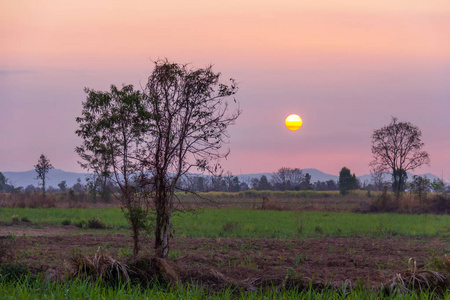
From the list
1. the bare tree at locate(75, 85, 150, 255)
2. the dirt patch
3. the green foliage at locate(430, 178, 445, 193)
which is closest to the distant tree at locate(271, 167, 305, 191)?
the green foliage at locate(430, 178, 445, 193)

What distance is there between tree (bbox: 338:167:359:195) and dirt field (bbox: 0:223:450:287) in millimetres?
58672

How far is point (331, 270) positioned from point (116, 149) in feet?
18.5

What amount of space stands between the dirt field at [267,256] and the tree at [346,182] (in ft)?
192

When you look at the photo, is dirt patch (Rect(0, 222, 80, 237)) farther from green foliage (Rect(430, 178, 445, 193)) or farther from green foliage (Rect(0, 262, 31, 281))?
green foliage (Rect(430, 178, 445, 193))

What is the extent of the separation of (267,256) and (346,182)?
70.0 m

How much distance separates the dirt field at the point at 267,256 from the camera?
9.80m

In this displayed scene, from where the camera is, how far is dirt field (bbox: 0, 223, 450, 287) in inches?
386

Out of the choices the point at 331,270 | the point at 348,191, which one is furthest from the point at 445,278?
the point at 348,191

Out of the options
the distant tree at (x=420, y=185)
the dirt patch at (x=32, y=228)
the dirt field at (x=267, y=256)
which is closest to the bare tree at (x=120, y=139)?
the dirt field at (x=267, y=256)

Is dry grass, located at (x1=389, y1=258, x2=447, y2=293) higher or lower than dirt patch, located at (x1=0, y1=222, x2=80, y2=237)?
higher

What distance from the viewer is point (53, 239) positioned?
18.1 m

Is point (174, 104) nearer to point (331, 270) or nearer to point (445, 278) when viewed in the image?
point (331, 270)

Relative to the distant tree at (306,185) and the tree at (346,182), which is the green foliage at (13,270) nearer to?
the tree at (346,182)

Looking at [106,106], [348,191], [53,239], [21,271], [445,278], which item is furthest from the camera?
[348,191]
